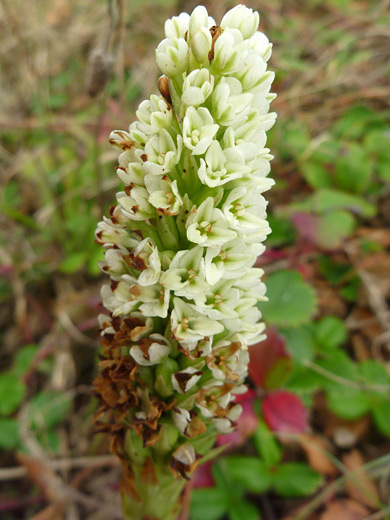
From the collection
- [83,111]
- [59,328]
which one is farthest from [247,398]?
[83,111]

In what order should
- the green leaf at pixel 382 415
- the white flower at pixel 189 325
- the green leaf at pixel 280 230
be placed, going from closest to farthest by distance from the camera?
the white flower at pixel 189 325 < the green leaf at pixel 382 415 < the green leaf at pixel 280 230

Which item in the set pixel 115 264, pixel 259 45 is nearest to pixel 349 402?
pixel 115 264

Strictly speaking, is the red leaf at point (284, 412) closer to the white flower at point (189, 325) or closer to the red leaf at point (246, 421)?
the red leaf at point (246, 421)

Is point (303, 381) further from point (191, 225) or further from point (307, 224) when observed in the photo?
point (191, 225)

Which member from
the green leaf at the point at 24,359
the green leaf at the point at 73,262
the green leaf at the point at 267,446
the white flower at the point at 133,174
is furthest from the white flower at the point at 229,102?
the green leaf at the point at 24,359

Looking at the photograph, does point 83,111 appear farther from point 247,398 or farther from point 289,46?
point 247,398
